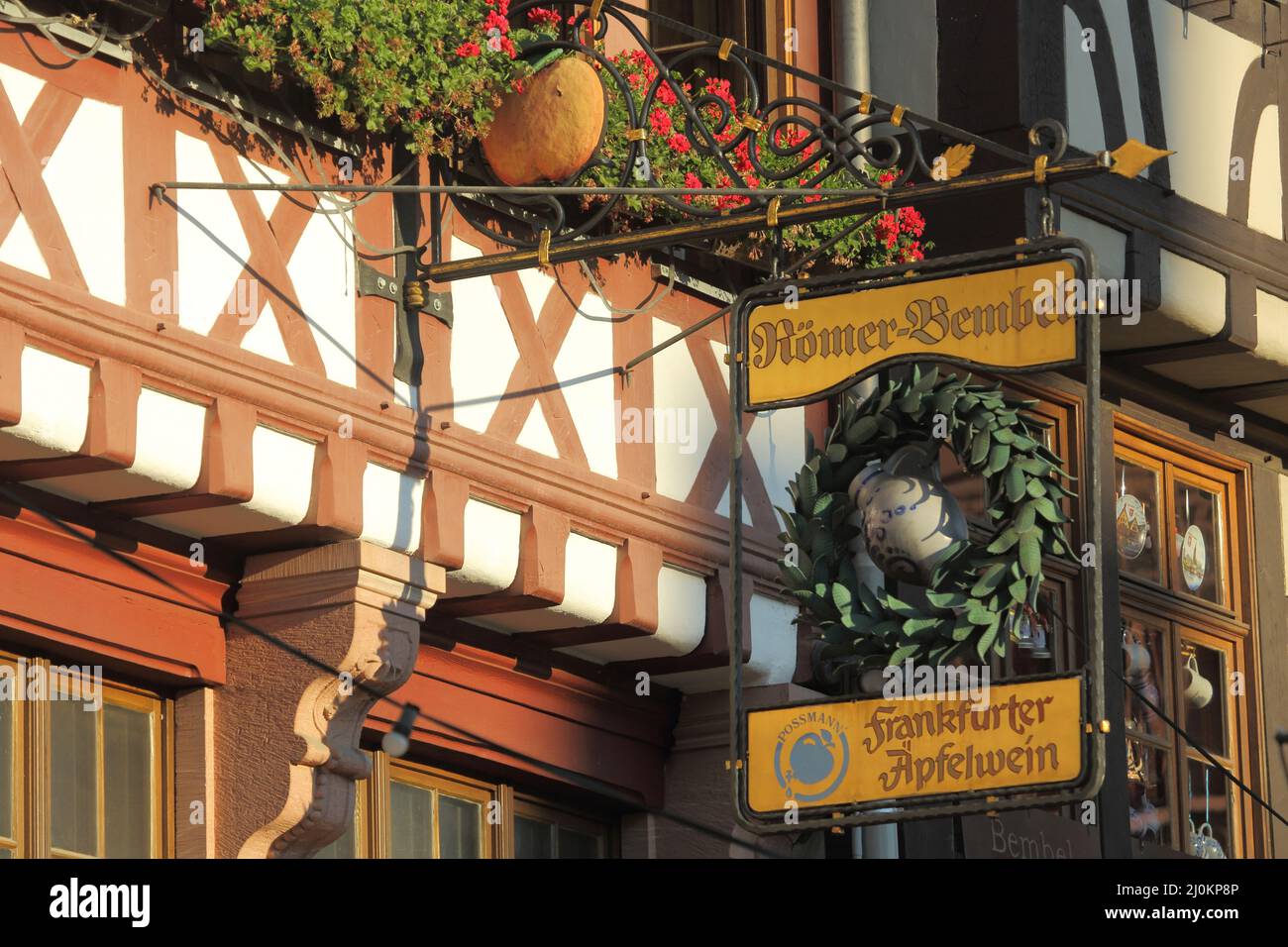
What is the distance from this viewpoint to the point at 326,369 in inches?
371

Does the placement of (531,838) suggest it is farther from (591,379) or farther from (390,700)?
(591,379)

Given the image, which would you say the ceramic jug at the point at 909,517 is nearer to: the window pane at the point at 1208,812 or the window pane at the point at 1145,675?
the window pane at the point at 1145,675

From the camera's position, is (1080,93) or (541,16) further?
(1080,93)

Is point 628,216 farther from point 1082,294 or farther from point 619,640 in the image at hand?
point 1082,294

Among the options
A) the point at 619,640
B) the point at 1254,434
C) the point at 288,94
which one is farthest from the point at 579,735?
the point at 1254,434

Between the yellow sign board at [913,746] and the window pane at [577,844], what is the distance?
1592mm

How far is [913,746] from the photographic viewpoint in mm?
9242

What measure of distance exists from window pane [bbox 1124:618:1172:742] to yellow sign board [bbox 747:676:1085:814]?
3.97m

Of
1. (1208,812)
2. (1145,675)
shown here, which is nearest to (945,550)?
(1145,675)

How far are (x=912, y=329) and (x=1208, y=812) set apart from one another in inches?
196
